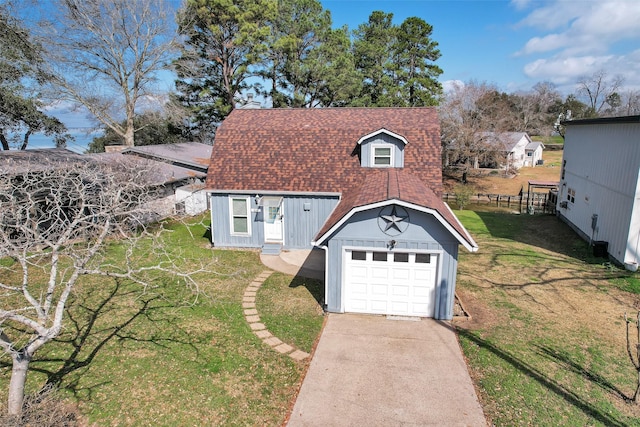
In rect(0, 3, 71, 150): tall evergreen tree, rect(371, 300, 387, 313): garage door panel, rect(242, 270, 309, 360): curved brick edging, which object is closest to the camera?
rect(242, 270, 309, 360): curved brick edging

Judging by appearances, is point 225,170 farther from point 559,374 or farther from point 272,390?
point 559,374

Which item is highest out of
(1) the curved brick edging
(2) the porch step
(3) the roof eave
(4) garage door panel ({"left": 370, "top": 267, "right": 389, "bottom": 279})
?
(3) the roof eave

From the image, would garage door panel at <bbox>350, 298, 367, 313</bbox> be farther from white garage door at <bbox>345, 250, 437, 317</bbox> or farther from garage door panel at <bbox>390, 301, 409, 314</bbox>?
garage door panel at <bbox>390, 301, 409, 314</bbox>

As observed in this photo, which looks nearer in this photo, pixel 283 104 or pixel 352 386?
pixel 352 386

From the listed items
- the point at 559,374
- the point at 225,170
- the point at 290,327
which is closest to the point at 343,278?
the point at 290,327

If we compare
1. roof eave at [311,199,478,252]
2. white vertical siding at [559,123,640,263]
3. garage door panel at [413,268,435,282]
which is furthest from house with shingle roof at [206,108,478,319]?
white vertical siding at [559,123,640,263]

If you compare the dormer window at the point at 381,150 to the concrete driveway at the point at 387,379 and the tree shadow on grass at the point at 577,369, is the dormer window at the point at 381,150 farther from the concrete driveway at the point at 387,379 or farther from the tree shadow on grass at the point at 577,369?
the tree shadow on grass at the point at 577,369
